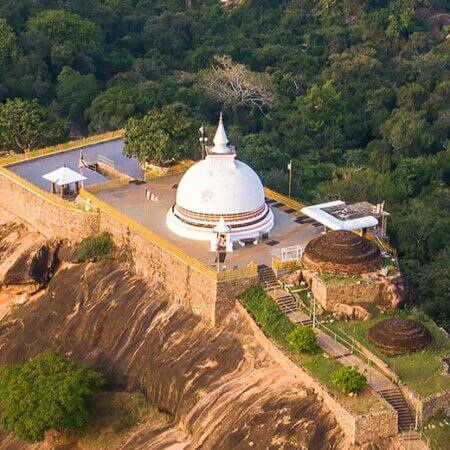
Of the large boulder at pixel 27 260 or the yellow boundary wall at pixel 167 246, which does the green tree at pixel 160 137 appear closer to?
the yellow boundary wall at pixel 167 246

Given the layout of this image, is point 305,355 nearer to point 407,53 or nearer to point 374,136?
point 374,136

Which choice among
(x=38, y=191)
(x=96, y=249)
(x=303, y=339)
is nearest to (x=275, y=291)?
(x=303, y=339)

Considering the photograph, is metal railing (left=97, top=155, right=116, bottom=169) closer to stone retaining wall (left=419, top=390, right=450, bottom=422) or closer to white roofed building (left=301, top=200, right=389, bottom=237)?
white roofed building (left=301, top=200, right=389, bottom=237)

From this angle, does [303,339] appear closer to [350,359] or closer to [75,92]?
[350,359]

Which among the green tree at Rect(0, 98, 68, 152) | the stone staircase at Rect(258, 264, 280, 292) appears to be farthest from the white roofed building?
the green tree at Rect(0, 98, 68, 152)

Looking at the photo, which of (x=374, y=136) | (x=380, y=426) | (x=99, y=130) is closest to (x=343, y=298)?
(x=380, y=426)

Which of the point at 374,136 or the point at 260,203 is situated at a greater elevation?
the point at 260,203
